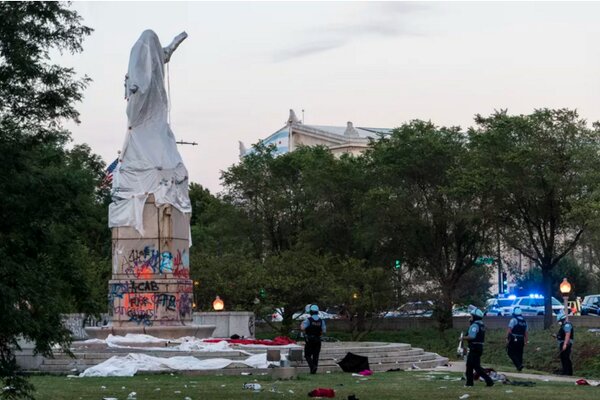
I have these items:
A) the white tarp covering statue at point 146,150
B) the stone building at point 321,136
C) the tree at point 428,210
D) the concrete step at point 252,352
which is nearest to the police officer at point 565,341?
the concrete step at point 252,352

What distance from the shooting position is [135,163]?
133 ft

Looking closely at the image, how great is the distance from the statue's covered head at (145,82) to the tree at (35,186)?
22.1m

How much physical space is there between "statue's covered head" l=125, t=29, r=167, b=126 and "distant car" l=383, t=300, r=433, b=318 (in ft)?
91.5

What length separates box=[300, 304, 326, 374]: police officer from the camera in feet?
106

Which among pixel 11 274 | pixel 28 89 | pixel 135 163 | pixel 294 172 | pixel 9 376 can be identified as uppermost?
pixel 294 172

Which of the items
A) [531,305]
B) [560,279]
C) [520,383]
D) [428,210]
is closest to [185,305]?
[520,383]

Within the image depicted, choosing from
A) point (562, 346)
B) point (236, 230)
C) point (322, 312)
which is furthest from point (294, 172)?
point (562, 346)

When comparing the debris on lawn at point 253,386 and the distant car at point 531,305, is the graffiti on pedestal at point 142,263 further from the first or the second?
the distant car at point 531,305

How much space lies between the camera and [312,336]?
3238 cm

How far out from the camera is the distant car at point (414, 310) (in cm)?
6725

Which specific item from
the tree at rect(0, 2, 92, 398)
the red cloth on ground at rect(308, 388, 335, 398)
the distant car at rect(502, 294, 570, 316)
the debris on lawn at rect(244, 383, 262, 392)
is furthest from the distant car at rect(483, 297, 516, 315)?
the tree at rect(0, 2, 92, 398)

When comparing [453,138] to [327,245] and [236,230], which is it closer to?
[327,245]

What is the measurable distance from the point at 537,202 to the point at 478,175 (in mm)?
3268

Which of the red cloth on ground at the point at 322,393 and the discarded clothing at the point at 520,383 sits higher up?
the discarded clothing at the point at 520,383
